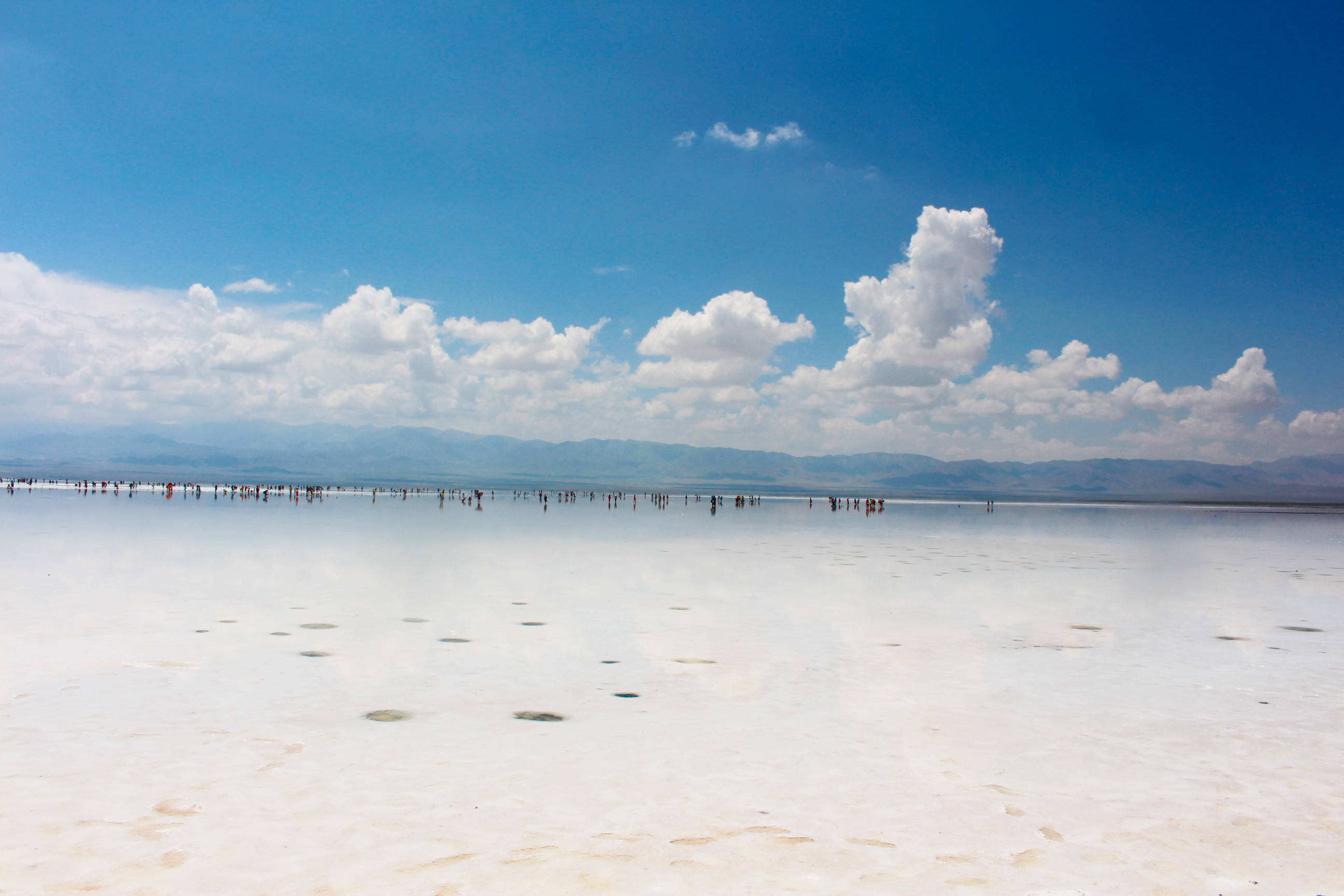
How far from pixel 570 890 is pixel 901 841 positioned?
256 cm

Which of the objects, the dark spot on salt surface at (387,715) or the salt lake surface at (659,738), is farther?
the dark spot on salt surface at (387,715)

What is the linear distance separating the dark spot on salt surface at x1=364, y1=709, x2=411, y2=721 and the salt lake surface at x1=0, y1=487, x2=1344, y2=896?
79 mm

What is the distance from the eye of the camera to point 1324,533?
186 feet

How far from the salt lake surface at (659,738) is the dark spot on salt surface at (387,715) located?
0.26 feet

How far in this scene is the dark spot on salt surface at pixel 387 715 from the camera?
862 centimetres

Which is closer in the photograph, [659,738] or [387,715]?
[659,738]

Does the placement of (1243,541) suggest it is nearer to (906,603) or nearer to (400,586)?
(906,603)

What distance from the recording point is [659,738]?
8.17 m

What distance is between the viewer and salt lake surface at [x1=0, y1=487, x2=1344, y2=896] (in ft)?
17.3

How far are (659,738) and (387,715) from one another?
3295 mm

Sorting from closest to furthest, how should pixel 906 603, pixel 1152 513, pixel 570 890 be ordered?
pixel 570 890 < pixel 906 603 < pixel 1152 513

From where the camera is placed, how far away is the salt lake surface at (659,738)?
5281 millimetres

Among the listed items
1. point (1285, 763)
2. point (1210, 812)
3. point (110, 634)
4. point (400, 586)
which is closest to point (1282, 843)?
point (1210, 812)

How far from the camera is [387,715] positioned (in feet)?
28.9
